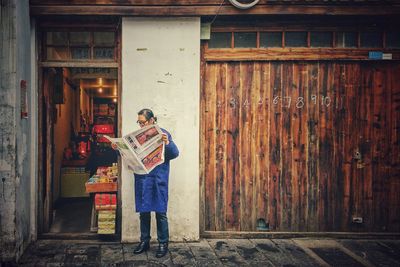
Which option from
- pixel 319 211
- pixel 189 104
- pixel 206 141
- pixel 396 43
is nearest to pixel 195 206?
pixel 206 141

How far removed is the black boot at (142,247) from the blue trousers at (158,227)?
0.05m

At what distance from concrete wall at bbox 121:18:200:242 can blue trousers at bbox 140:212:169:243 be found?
541 mm

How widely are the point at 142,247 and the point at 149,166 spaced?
1.44 meters

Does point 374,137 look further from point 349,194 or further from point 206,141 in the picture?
point 206,141

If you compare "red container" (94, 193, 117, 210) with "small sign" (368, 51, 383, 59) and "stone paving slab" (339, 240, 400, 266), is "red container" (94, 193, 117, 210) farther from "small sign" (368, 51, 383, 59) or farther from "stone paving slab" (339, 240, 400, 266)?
"small sign" (368, 51, 383, 59)

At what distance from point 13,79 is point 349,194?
19.5ft

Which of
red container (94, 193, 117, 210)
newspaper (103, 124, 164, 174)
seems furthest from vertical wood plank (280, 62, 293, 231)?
red container (94, 193, 117, 210)

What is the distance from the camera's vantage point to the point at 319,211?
684cm

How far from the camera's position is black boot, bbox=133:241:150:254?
19.4 ft

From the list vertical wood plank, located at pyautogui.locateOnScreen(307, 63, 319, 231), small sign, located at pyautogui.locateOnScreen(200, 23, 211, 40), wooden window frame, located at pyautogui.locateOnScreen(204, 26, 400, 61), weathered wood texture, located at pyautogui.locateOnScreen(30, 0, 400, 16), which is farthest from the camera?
vertical wood plank, located at pyautogui.locateOnScreen(307, 63, 319, 231)

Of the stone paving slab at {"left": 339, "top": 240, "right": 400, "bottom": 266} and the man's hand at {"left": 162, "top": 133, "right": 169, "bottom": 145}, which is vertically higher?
the man's hand at {"left": 162, "top": 133, "right": 169, "bottom": 145}

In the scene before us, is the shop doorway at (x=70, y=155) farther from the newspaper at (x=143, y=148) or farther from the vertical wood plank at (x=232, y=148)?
the vertical wood plank at (x=232, y=148)

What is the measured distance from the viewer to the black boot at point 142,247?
5.90m

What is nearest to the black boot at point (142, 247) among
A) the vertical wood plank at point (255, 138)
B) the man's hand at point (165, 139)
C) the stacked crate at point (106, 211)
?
the stacked crate at point (106, 211)
